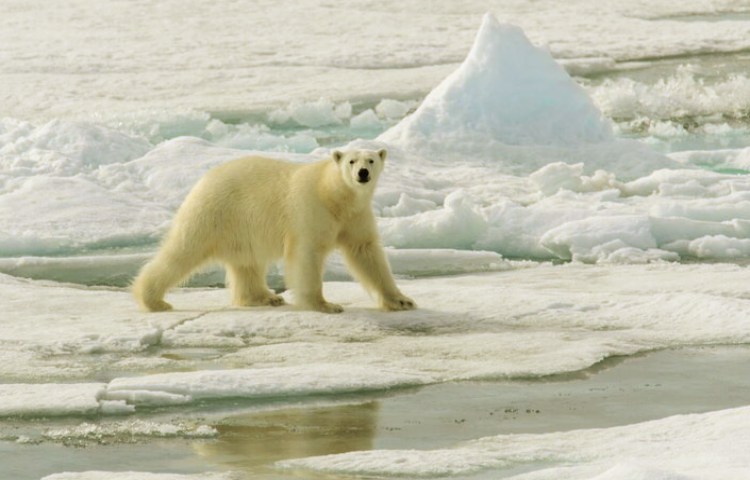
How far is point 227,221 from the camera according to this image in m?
7.84

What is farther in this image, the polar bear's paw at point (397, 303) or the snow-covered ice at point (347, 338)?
the polar bear's paw at point (397, 303)

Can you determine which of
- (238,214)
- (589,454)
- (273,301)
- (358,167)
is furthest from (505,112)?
(589,454)

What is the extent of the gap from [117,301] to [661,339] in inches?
122

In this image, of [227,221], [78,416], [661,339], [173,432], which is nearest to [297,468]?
[173,432]

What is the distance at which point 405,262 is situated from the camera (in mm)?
9602

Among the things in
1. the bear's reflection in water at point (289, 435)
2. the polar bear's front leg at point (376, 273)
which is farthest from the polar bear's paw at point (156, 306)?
the bear's reflection in water at point (289, 435)

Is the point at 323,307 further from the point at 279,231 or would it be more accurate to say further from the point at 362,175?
the point at 362,175

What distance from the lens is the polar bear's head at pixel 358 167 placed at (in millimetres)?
7418

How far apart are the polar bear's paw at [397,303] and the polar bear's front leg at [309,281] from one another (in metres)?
0.24

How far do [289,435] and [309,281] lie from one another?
7.35 ft

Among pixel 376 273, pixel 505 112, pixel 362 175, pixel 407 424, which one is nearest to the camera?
pixel 407 424

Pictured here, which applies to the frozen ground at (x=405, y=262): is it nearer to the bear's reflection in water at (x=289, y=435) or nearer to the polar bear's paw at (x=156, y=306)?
the bear's reflection in water at (x=289, y=435)

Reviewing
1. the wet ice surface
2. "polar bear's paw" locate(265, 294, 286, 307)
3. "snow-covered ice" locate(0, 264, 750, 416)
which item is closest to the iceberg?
"snow-covered ice" locate(0, 264, 750, 416)

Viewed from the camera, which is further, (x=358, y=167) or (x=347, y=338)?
(x=358, y=167)
